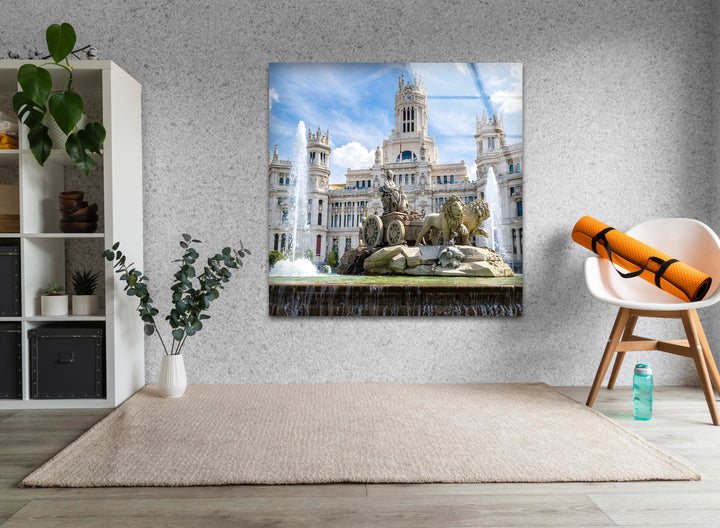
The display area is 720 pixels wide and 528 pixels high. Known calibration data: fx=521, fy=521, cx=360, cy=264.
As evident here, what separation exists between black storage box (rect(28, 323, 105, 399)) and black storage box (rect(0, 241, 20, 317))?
A: 152mm

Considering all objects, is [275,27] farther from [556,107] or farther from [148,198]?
[556,107]

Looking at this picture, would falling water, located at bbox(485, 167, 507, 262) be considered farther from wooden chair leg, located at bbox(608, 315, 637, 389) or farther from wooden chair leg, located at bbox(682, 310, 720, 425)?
wooden chair leg, located at bbox(682, 310, 720, 425)

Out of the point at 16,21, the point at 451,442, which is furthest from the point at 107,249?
the point at 451,442

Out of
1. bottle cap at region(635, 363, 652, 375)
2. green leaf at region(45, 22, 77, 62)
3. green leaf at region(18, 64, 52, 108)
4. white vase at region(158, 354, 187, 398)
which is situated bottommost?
white vase at region(158, 354, 187, 398)

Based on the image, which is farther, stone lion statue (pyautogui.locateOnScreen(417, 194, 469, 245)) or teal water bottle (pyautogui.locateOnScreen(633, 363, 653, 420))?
stone lion statue (pyautogui.locateOnScreen(417, 194, 469, 245))

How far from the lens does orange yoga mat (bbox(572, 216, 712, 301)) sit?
235 centimetres

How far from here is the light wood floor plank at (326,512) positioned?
141 cm

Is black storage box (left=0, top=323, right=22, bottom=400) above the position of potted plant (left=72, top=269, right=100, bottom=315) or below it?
below

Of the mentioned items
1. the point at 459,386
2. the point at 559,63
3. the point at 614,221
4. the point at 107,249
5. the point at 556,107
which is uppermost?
the point at 559,63

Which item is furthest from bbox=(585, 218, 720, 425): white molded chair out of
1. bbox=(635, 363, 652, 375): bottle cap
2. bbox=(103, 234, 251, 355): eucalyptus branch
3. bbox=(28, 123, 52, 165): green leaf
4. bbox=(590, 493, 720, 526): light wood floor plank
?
bbox=(28, 123, 52, 165): green leaf

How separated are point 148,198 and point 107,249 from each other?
0.52 metres

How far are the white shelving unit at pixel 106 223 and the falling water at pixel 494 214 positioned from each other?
1.96m

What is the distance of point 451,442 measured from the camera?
1.98 metres

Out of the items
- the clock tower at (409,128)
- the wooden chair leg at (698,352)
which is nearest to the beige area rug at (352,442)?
the wooden chair leg at (698,352)
